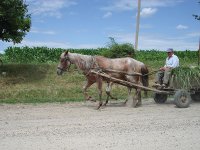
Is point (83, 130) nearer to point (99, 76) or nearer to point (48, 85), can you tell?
point (99, 76)

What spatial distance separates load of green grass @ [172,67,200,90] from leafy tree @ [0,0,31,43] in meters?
9.19

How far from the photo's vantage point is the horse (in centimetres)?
1323

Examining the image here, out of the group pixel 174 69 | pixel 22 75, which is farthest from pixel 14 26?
pixel 174 69

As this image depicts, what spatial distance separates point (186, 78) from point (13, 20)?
990 cm

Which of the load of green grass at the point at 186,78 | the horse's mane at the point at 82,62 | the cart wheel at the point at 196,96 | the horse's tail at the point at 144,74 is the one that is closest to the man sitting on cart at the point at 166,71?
the load of green grass at the point at 186,78

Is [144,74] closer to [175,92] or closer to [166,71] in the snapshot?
[166,71]

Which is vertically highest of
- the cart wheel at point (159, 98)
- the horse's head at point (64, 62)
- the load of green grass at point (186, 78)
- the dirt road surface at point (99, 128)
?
the horse's head at point (64, 62)

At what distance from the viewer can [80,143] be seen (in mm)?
7652

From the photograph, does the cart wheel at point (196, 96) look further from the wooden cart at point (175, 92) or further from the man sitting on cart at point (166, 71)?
the man sitting on cart at point (166, 71)

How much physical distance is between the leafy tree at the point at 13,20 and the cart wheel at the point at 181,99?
959cm

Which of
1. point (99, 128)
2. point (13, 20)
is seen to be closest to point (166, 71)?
point (99, 128)

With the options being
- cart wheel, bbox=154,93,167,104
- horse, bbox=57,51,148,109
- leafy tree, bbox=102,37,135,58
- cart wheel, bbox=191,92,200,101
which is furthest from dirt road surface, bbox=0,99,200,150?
leafy tree, bbox=102,37,135,58

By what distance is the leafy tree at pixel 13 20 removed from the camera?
18.5 meters

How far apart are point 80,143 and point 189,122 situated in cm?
375
